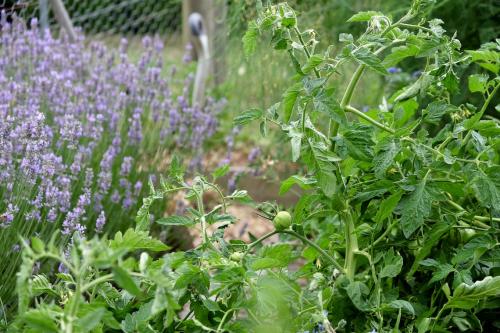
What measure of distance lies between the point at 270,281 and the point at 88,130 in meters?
1.59

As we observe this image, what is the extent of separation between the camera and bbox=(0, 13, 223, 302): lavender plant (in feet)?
7.49

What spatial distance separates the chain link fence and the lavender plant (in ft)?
6.39

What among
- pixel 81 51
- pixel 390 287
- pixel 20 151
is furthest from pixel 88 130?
pixel 390 287

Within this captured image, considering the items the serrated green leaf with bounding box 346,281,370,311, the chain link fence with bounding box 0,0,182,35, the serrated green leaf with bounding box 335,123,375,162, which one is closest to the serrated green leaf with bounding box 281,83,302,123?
the serrated green leaf with bounding box 335,123,375,162

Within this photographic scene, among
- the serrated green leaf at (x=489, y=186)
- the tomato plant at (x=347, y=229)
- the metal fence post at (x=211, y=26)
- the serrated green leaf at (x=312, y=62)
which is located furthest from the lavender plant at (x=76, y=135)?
the metal fence post at (x=211, y=26)

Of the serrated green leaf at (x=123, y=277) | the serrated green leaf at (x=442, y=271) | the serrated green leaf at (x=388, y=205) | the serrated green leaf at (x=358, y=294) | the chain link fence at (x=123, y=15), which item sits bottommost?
the chain link fence at (x=123, y=15)

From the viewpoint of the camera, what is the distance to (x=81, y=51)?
3.91 metres

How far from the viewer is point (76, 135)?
260 cm

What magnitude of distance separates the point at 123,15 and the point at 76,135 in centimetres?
392

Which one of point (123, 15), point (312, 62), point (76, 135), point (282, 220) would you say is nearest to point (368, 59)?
point (312, 62)

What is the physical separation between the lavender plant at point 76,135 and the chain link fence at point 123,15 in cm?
195

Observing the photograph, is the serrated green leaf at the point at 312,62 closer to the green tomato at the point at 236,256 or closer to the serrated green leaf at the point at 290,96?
the serrated green leaf at the point at 290,96

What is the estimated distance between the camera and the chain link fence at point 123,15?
235 inches

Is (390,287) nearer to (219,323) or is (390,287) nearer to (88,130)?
(219,323)
